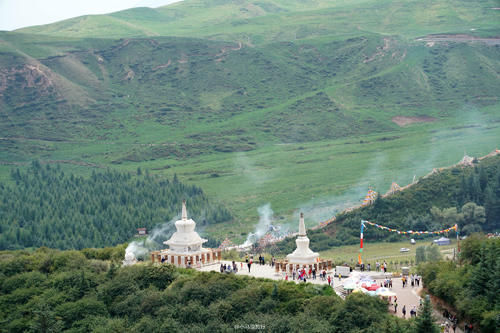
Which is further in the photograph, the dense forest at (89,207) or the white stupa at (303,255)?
the dense forest at (89,207)

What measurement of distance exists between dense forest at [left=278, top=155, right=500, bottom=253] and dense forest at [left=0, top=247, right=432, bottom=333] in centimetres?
2717

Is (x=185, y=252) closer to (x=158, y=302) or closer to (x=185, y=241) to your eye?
(x=185, y=241)

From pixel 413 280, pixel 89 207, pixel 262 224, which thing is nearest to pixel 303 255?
pixel 413 280

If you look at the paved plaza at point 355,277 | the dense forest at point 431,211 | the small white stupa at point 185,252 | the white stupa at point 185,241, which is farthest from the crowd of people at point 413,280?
the dense forest at point 431,211

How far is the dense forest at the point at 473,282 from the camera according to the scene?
Result: 170 feet

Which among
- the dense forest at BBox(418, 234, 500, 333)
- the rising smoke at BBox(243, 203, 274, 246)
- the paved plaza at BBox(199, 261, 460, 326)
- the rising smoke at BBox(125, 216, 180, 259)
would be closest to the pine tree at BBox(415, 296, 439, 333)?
the dense forest at BBox(418, 234, 500, 333)

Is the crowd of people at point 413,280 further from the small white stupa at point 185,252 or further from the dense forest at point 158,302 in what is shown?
the small white stupa at point 185,252

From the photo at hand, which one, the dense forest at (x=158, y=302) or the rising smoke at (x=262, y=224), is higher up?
the rising smoke at (x=262, y=224)

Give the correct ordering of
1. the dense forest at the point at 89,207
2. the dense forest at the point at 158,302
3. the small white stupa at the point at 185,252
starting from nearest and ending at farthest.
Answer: the dense forest at the point at 158,302
the small white stupa at the point at 185,252
the dense forest at the point at 89,207

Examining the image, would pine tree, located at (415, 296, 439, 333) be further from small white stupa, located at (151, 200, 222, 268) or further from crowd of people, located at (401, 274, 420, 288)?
small white stupa, located at (151, 200, 222, 268)

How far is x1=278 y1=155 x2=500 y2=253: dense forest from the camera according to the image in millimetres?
97938

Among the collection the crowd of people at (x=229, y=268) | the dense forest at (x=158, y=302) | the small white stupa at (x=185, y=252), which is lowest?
the dense forest at (x=158, y=302)

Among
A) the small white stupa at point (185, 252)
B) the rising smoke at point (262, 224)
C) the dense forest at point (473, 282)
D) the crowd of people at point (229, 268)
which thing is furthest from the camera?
the rising smoke at point (262, 224)

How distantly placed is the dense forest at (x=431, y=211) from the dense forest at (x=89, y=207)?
24.7 metres
